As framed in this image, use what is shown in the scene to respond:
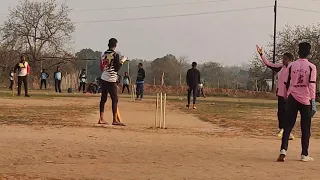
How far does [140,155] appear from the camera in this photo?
27.1 ft

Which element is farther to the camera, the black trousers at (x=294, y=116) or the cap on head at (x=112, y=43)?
the cap on head at (x=112, y=43)

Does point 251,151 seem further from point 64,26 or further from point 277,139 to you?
point 64,26

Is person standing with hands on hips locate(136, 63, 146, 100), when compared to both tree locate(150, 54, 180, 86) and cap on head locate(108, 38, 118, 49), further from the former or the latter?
tree locate(150, 54, 180, 86)

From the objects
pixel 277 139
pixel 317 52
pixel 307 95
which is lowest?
pixel 277 139

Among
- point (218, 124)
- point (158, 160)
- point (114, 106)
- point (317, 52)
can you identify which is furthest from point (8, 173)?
point (317, 52)

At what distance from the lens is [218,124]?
14375 millimetres

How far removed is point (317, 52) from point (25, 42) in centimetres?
3217

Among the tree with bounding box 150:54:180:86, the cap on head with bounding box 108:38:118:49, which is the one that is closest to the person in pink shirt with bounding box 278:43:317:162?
the cap on head with bounding box 108:38:118:49

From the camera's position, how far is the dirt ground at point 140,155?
678 centimetres

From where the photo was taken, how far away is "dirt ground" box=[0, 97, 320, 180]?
22.2 feet

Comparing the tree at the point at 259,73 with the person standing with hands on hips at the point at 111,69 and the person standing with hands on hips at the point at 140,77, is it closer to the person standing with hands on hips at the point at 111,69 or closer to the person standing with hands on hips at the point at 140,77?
the person standing with hands on hips at the point at 140,77

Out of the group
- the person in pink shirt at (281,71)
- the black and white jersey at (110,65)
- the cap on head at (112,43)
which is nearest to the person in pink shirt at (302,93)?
the person in pink shirt at (281,71)

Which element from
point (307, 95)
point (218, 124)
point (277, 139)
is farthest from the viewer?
point (218, 124)

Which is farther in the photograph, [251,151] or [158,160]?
[251,151]
